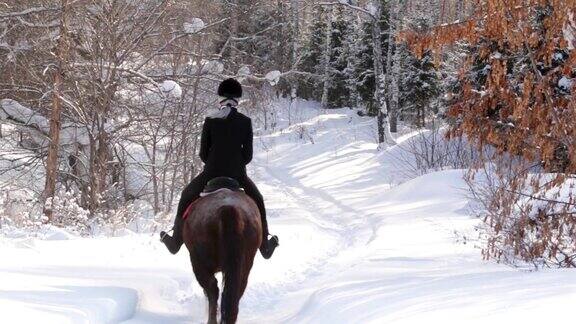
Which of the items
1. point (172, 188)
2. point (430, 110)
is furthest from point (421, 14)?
point (172, 188)

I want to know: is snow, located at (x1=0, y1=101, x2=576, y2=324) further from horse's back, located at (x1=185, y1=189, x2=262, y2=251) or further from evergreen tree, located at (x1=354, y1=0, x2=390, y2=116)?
evergreen tree, located at (x1=354, y1=0, x2=390, y2=116)

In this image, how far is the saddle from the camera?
6.32 metres

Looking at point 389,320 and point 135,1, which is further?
point 135,1

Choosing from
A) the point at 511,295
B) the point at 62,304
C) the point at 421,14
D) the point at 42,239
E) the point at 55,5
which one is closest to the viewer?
the point at 511,295

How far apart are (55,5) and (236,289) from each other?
10559mm

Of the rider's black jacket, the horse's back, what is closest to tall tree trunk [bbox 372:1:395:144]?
the rider's black jacket

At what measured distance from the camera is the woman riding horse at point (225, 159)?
6566 millimetres

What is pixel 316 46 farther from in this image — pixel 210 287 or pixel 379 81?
pixel 210 287

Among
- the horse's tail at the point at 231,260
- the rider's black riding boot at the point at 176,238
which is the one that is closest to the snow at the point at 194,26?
the rider's black riding boot at the point at 176,238

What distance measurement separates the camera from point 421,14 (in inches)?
1480

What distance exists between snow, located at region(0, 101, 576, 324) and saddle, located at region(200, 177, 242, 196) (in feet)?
4.13

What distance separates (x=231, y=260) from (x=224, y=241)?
0.17 m

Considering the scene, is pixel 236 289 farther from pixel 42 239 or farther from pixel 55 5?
pixel 55 5

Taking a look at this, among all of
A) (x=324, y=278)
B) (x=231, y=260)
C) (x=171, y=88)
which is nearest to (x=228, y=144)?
(x=231, y=260)
